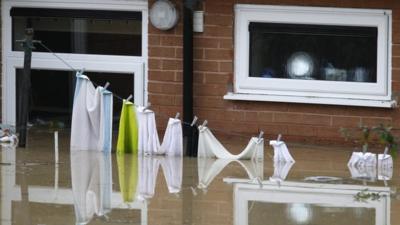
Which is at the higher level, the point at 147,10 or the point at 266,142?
the point at 147,10

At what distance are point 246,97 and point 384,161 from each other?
2054 millimetres

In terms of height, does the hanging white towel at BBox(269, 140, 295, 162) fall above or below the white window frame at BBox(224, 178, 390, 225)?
above

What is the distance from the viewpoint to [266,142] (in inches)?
458

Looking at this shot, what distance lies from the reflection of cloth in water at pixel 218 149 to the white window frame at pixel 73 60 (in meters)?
1.65

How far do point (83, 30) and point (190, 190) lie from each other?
3.97 meters

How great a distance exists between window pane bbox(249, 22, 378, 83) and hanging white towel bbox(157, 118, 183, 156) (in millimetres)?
1585

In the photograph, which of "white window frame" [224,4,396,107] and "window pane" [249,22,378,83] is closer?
"white window frame" [224,4,396,107]

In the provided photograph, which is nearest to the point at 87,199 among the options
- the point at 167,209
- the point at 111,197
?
the point at 111,197

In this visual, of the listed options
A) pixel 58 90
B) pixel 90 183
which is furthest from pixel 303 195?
pixel 58 90

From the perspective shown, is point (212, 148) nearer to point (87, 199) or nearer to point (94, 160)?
point (94, 160)

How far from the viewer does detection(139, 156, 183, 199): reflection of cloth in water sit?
8.99 m

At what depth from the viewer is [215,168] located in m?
10.1

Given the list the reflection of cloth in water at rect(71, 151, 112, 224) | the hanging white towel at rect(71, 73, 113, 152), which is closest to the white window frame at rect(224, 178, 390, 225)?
the reflection of cloth in water at rect(71, 151, 112, 224)

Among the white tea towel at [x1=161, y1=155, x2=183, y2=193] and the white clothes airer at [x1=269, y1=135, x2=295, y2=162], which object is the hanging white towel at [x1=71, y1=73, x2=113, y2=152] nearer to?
the white tea towel at [x1=161, y1=155, x2=183, y2=193]
